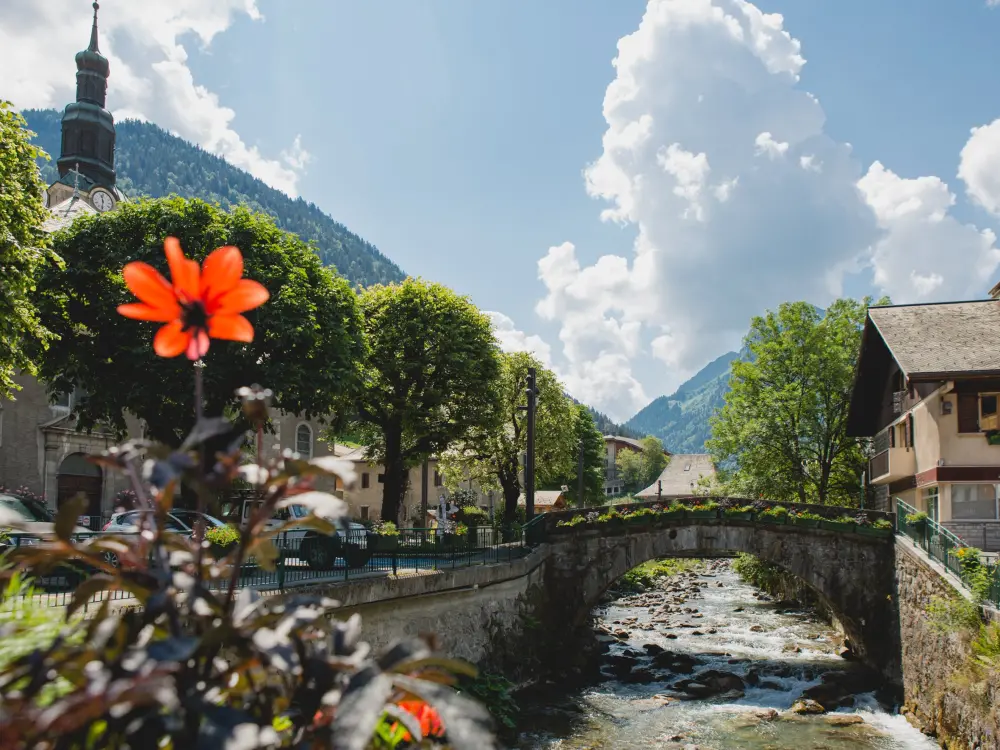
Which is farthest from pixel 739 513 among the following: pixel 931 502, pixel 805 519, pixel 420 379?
pixel 420 379

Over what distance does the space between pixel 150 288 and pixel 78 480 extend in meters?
38.5

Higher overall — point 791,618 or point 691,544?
point 691,544

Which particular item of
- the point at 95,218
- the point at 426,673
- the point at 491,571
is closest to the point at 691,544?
the point at 491,571

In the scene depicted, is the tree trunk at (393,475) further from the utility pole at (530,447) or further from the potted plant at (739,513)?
the potted plant at (739,513)

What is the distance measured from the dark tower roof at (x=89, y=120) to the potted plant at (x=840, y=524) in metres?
72.8

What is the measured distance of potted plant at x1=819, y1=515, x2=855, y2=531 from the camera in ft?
82.7

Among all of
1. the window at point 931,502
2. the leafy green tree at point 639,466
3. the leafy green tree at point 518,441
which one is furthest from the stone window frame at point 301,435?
the leafy green tree at point 639,466

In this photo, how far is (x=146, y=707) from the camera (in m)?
1.79

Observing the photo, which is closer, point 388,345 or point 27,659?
point 27,659

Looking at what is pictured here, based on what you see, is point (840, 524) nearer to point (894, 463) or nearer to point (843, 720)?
point (894, 463)

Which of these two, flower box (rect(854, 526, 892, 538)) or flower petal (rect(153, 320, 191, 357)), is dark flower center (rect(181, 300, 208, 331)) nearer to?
flower petal (rect(153, 320, 191, 357))

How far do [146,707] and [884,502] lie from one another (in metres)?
38.3

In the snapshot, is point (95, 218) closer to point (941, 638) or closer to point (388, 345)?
point (388, 345)

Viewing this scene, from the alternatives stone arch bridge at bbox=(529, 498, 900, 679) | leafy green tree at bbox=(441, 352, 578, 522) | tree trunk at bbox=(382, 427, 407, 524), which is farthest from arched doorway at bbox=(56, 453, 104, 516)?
stone arch bridge at bbox=(529, 498, 900, 679)
